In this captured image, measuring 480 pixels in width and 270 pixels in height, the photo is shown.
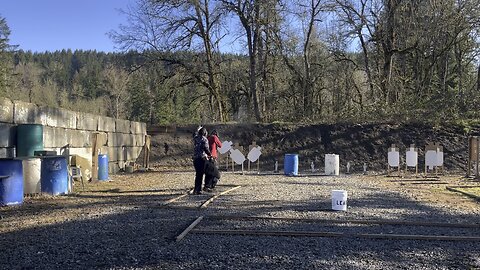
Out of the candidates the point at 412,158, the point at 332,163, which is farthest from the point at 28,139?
the point at 412,158

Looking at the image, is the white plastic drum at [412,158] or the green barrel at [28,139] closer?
the green barrel at [28,139]

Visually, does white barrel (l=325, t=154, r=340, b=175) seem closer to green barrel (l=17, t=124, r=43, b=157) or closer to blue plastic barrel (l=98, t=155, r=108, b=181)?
blue plastic barrel (l=98, t=155, r=108, b=181)

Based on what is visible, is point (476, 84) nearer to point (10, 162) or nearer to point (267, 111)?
point (267, 111)

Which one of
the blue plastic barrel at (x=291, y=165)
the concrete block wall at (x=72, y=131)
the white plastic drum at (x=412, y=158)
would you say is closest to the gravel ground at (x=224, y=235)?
the concrete block wall at (x=72, y=131)

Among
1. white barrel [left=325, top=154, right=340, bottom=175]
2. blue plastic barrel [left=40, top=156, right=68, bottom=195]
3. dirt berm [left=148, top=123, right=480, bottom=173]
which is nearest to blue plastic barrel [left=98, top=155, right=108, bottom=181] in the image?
blue plastic barrel [left=40, top=156, right=68, bottom=195]

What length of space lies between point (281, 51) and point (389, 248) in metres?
29.7

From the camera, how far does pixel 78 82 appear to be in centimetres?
6619

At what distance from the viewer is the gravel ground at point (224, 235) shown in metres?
6.41

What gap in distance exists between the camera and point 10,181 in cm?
1092

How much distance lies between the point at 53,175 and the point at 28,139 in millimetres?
1670

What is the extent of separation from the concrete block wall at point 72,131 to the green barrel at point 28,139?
0.56 ft

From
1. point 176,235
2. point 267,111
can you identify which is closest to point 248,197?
point 176,235

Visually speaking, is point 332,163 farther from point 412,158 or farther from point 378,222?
point 378,222

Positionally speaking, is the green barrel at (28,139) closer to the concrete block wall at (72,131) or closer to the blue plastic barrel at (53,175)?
the concrete block wall at (72,131)
